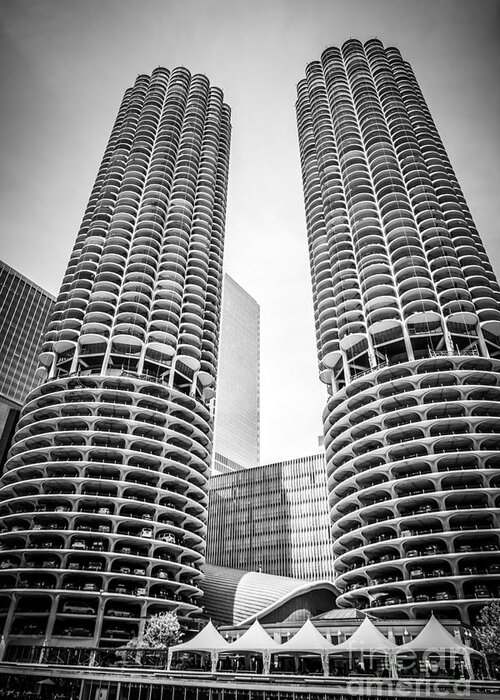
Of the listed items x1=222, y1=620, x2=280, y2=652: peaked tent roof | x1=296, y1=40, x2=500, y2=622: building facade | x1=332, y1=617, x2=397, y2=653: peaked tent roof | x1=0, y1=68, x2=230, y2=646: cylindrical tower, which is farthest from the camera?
x1=0, y1=68, x2=230, y2=646: cylindrical tower

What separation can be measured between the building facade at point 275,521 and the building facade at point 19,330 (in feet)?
224

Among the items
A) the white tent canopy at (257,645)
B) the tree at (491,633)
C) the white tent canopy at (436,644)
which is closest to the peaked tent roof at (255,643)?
the white tent canopy at (257,645)

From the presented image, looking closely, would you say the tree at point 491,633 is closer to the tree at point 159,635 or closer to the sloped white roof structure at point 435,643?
the sloped white roof structure at point 435,643

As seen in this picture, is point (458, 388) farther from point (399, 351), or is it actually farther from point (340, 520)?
point (340, 520)

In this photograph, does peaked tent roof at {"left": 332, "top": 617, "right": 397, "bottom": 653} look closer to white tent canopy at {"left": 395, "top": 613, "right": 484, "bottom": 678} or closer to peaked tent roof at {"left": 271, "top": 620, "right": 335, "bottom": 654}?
peaked tent roof at {"left": 271, "top": 620, "right": 335, "bottom": 654}

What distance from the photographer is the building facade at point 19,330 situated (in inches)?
6156

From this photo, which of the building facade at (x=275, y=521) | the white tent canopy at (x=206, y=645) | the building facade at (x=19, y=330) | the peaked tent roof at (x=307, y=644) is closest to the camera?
the peaked tent roof at (x=307, y=644)

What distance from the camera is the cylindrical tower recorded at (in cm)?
7075

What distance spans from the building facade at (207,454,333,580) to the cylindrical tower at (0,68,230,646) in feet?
150

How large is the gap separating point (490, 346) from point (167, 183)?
245ft

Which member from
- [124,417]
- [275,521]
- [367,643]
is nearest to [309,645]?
[367,643]

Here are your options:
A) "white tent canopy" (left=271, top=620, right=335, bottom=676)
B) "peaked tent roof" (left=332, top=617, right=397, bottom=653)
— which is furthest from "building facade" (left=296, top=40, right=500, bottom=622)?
"white tent canopy" (left=271, top=620, right=335, bottom=676)

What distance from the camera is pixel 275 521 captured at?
136250 millimetres

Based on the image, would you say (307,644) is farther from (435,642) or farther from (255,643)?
(435,642)
